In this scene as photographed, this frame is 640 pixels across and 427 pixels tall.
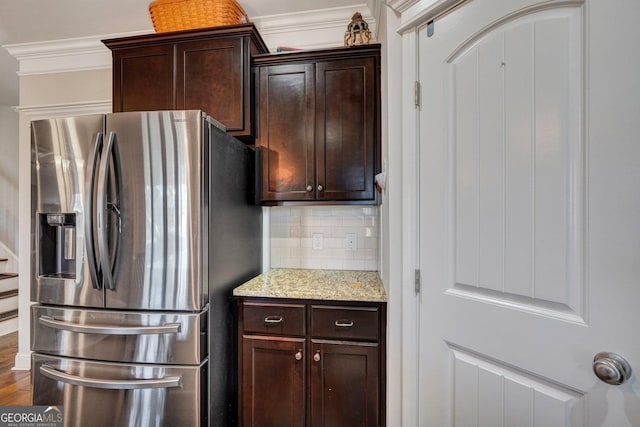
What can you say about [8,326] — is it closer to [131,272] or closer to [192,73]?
[131,272]

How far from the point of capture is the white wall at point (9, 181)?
405 cm

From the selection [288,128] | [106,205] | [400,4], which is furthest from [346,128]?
[106,205]

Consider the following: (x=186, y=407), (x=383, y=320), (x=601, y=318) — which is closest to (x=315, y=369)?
(x=383, y=320)

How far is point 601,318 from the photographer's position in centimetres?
74

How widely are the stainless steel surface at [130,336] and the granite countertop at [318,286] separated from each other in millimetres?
303

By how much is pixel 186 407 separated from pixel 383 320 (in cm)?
101

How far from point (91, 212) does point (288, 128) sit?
1116 millimetres

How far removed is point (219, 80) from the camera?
5.77ft

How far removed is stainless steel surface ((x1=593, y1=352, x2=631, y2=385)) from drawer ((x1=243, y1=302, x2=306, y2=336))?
1.11 m

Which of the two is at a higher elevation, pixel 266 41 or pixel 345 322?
pixel 266 41

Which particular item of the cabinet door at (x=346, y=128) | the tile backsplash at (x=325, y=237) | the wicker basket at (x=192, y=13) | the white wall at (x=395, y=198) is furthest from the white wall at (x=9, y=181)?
the white wall at (x=395, y=198)

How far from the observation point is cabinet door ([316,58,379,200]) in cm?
174

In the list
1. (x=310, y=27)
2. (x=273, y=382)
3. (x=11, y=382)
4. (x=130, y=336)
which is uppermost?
(x=310, y=27)

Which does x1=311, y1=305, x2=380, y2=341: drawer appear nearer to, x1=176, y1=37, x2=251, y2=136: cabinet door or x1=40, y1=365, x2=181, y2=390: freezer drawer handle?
x1=40, y1=365, x2=181, y2=390: freezer drawer handle
